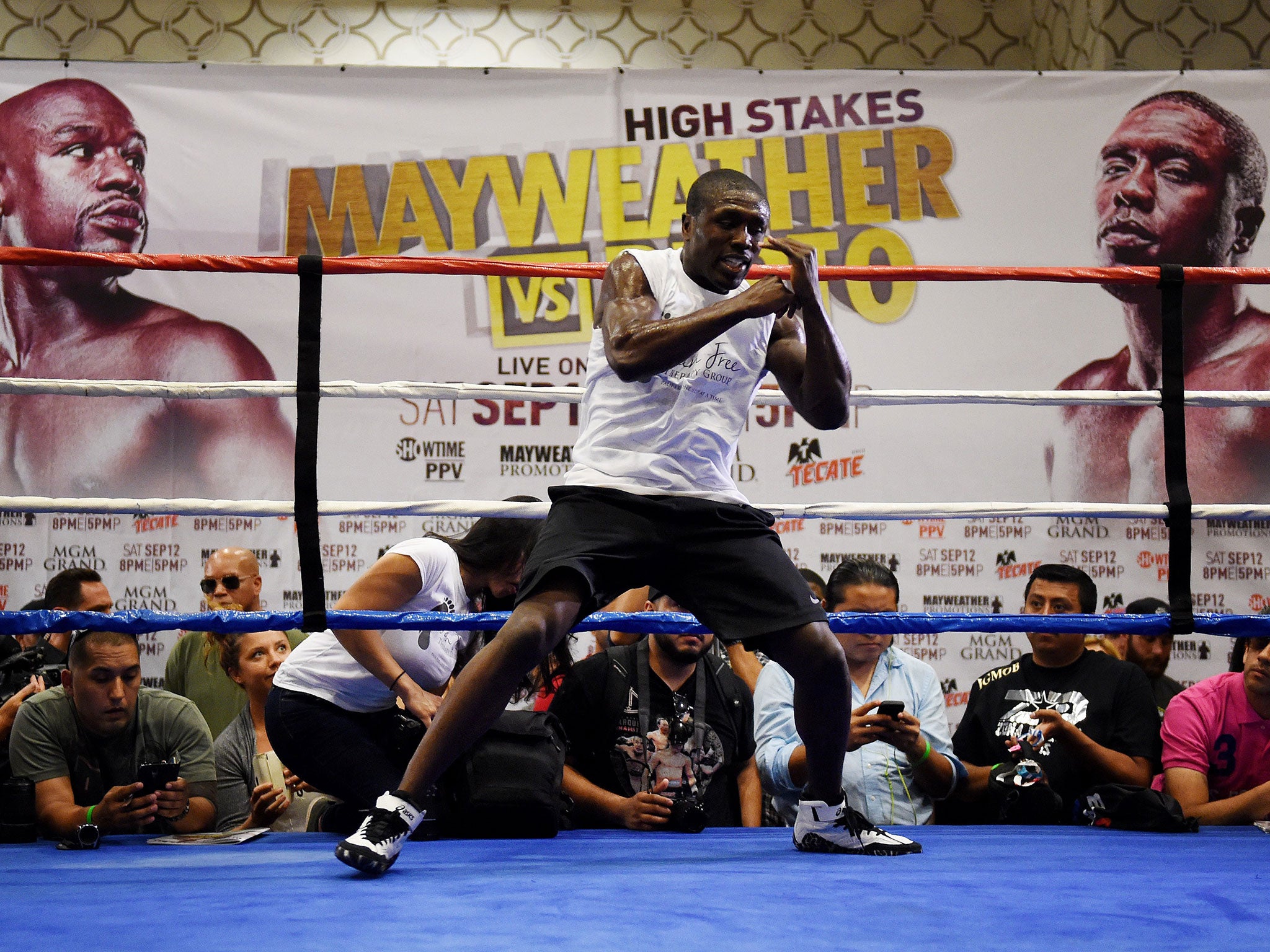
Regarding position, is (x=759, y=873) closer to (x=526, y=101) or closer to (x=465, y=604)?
(x=465, y=604)

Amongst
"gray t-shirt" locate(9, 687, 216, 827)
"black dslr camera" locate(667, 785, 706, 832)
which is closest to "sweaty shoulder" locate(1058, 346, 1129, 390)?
"black dslr camera" locate(667, 785, 706, 832)

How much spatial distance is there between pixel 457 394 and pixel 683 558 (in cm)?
58

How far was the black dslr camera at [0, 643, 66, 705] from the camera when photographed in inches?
97.1

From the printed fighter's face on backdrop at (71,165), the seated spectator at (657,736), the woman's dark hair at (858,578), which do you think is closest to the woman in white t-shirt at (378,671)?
the seated spectator at (657,736)

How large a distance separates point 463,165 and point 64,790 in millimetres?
2197

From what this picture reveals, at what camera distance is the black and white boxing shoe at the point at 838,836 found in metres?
1.82

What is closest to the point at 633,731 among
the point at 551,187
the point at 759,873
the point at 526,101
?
the point at 759,873

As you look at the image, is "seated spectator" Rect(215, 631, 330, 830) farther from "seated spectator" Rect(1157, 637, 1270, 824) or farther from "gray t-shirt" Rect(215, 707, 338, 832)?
"seated spectator" Rect(1157, 637, 1270, 824)

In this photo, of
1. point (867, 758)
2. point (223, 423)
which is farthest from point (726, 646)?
point (223, 423)

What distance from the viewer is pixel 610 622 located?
199 centimetres

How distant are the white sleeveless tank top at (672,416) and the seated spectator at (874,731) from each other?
0.65 meters

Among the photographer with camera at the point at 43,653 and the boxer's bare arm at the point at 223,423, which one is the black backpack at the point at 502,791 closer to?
the photographer with camera at the point at 43,653

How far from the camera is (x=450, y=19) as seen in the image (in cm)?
424

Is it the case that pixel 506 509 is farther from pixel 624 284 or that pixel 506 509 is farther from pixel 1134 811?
pixel 1134 811
